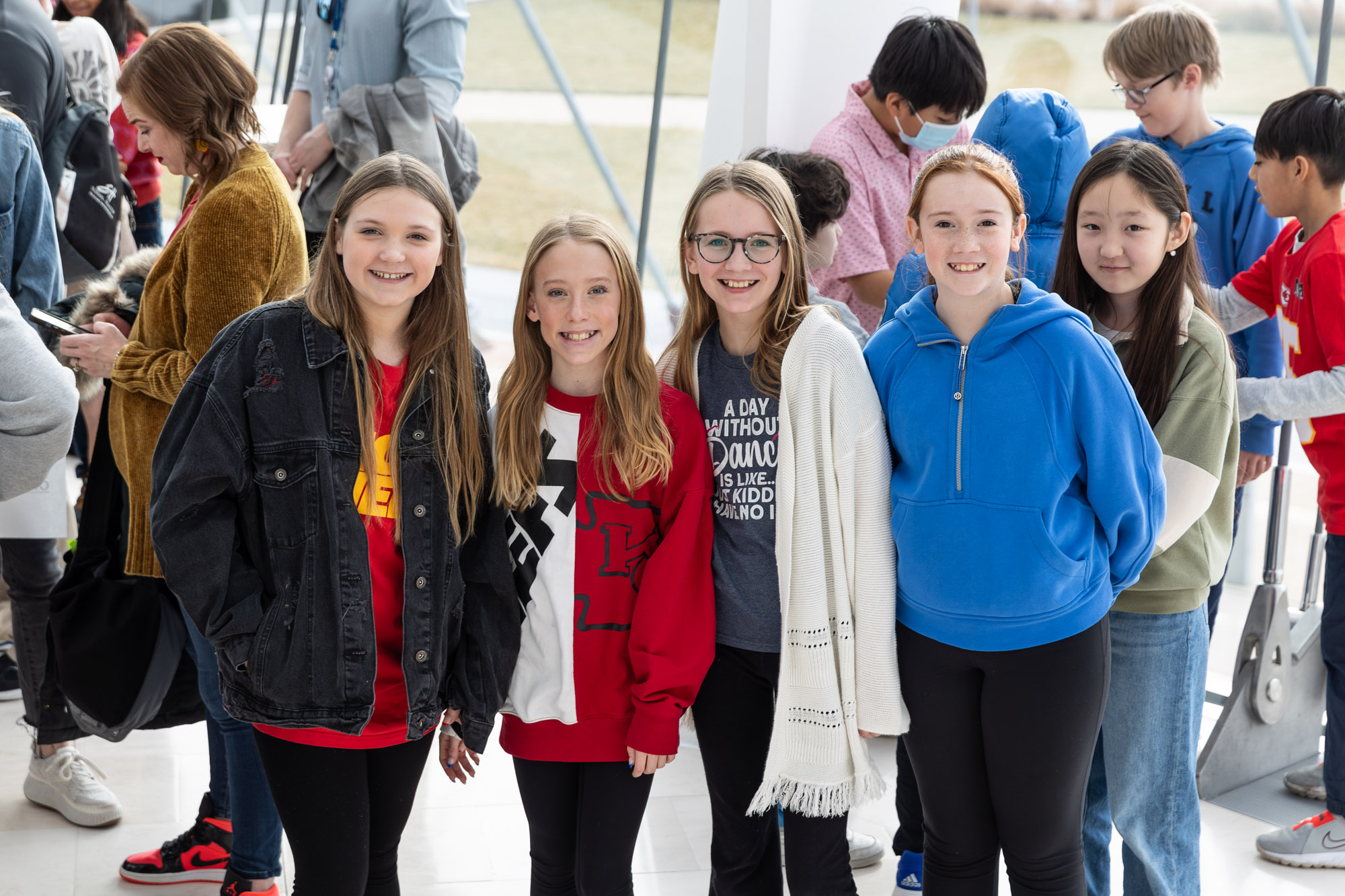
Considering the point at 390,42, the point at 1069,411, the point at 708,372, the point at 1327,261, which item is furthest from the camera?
the point at 390,42

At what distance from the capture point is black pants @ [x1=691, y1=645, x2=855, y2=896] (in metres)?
1.88

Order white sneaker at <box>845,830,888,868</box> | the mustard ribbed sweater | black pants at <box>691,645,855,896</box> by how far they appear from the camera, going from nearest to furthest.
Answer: black pants at <box>691,645,855,896</box>, the mustard ribbed sweater, white sneaker at <box>845,830,888,868</box>

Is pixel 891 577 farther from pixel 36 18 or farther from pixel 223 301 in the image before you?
pixel 36 18

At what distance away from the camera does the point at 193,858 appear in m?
→ 2.48

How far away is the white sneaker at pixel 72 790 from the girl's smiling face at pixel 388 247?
5.43 ft

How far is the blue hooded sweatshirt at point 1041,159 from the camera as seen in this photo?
239 cm

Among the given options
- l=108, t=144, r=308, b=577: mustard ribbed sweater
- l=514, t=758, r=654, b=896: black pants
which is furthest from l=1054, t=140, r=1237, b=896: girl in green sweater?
l=108, t=144, r=308, b=577: mustard ribbed sweater

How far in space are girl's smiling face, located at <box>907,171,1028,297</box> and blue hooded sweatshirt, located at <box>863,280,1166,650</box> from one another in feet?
0.23

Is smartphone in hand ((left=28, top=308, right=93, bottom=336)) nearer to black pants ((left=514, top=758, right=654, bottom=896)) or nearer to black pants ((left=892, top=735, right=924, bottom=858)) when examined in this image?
black pants ((left=514, top=758, right=654, bottom=896))

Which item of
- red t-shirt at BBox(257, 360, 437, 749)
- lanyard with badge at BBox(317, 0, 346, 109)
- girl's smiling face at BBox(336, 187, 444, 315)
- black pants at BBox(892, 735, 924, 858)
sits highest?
lanyard with badge at BBox(317, 0, 346, 109)

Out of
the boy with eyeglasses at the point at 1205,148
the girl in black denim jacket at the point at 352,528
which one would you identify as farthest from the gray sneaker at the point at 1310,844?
the girl in black denim jacket at the point at 352,528

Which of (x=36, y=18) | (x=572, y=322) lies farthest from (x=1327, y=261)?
(x=36, y=18)

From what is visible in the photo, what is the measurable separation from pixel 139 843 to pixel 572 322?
5.67 feet

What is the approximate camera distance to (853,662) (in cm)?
182
